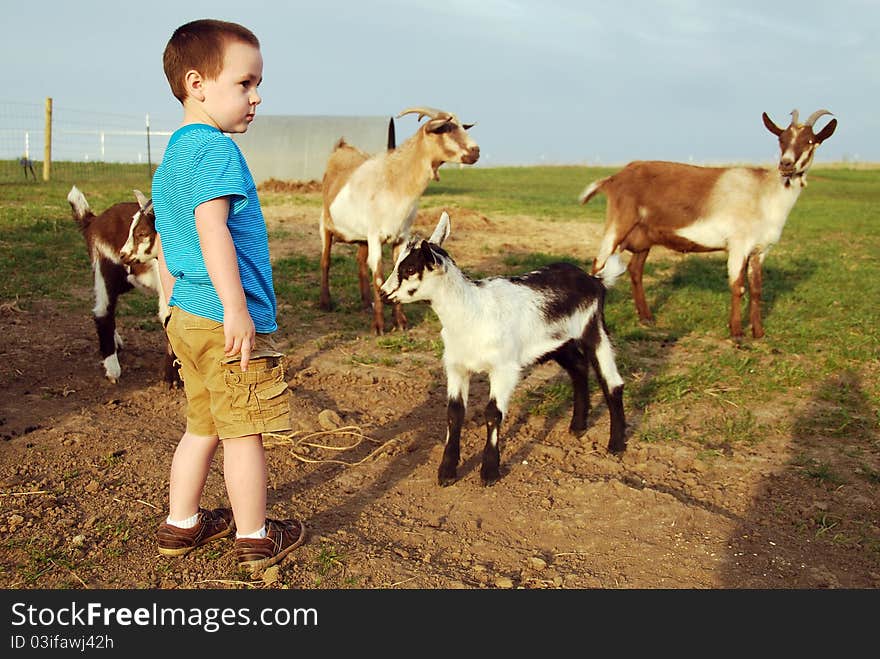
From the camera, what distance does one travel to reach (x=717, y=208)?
9.62 m

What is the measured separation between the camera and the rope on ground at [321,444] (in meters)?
5.46

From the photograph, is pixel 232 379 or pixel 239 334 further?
pixel 232 379

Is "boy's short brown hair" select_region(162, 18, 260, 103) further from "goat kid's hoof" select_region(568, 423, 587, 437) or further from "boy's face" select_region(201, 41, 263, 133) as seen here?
"goat kid's hoof" select_region(568, 423, 587, 437)

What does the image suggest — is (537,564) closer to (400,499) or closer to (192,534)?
(400,499)

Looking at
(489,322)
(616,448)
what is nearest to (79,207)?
(489,322)

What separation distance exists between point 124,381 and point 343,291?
437 cm

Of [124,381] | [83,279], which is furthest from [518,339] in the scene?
[83,279]

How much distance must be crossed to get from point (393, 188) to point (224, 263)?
20.8 ft

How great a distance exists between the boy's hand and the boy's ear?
Answer: 36.6 inches

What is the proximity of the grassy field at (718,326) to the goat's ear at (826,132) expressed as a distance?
2.16 meters

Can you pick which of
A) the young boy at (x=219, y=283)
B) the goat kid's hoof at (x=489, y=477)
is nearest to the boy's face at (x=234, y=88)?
the young boy at (x=219, y=283)

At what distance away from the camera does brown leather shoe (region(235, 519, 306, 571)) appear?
368cm

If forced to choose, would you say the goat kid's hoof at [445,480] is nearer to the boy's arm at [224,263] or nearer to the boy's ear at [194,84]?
the boy's arm at [224,263]

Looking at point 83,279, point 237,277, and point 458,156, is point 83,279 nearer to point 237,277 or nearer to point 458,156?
point 458,156
